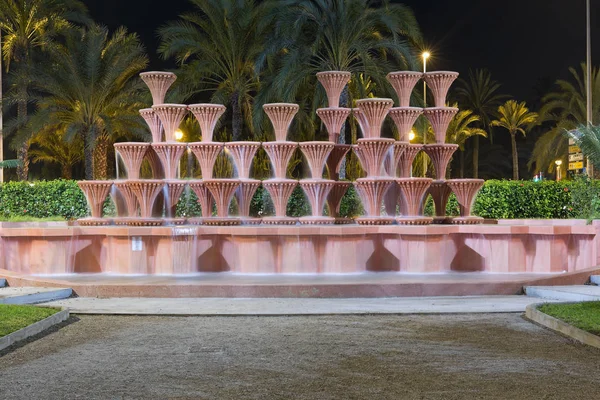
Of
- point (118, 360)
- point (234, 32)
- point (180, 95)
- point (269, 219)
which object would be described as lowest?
point (118, 360)

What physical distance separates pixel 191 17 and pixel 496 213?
13.1 m

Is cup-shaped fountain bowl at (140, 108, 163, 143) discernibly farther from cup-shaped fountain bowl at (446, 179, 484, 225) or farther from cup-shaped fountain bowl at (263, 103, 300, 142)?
cup-shaped fountain bowl at (446, 179, 484, 225)

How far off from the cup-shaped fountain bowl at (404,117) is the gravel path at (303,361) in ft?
26.6

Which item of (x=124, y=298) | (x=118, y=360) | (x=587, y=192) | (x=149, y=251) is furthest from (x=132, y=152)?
(x=587, y=192)

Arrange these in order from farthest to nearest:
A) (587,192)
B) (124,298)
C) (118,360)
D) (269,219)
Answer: (587,192) < (269,219) < (124,298) < (118,360)

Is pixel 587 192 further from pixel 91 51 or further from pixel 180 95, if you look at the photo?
pixel 91 51

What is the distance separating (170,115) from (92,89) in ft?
35.0

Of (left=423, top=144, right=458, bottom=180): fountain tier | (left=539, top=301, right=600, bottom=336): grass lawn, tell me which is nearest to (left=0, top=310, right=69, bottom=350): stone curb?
(left=539, top=301, right=600, bottom=336): grass lawn

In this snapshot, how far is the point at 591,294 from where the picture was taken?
1170 centimetres

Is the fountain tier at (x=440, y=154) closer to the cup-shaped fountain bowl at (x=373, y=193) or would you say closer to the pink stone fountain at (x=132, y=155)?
the cup-shaped fountain bowl at (x=373, y=193)

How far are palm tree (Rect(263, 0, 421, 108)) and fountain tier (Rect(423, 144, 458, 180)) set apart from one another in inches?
250

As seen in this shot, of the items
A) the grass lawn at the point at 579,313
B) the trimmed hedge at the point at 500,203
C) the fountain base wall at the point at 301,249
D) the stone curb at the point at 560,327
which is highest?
the trimmed hedge at the point at 500,203

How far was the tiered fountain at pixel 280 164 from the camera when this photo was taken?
1642cm

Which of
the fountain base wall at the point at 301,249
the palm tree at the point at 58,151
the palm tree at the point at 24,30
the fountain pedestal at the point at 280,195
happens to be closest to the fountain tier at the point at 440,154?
the fountain base wall at the point at 301,249
